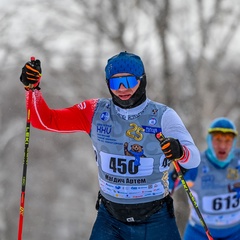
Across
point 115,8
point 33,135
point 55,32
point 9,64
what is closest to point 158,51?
point 115,8

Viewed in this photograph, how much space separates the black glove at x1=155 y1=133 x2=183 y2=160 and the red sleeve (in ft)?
2.09

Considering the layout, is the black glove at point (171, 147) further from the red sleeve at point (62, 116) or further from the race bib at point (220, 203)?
the race bib at point (220, 203)

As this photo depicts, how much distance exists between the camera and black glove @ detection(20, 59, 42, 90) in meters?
4.31

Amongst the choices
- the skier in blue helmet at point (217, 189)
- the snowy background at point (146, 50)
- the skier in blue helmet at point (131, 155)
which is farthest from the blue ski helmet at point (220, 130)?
the snowy background at point (146, 50)

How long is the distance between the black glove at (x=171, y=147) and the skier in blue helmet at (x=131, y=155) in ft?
0.39

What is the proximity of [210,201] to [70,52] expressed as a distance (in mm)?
10059

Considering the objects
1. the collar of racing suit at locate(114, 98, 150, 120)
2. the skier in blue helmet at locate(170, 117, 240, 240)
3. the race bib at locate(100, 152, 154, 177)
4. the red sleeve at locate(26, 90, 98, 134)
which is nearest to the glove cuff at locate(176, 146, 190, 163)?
the race bib at locate(100, 152, 154, 177)

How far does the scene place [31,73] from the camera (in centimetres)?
432

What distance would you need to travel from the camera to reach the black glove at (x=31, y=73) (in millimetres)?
4309

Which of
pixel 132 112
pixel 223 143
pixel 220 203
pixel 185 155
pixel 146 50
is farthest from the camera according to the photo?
pixel 146 50

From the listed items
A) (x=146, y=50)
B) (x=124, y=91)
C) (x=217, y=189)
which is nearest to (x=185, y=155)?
(x=124, y=91)

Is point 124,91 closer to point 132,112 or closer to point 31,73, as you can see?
point 132,112

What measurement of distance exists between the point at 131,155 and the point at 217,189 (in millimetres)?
2774

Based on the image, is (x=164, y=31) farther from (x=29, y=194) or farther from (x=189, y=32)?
(x=29, y=194)
